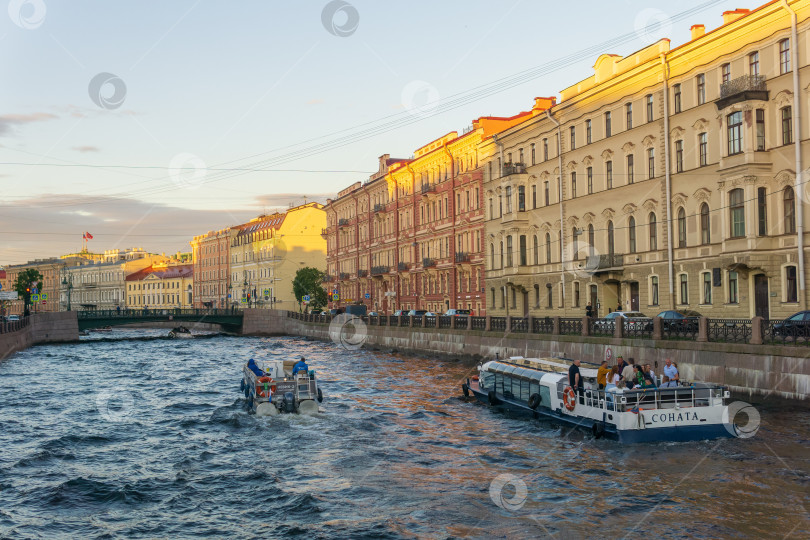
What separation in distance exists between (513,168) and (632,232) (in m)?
→ 13.6

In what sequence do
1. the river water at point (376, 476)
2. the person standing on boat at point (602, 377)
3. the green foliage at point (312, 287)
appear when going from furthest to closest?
the green foliage at point (312, 287)
the person standing on boat at point (602, 377)
the river water at point (376, 476)

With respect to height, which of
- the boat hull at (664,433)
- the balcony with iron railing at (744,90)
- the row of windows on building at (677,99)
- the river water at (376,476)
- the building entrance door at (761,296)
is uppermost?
the row of windows on building at (677,99)

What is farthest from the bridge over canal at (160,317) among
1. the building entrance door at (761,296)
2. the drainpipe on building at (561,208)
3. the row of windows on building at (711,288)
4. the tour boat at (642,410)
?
the tour boat at (642,410)

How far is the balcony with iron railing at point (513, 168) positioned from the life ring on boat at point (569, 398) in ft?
113

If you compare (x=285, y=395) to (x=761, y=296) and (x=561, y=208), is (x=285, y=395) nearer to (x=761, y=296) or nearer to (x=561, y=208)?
(x=761, y=296)

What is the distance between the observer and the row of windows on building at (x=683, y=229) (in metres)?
34.1

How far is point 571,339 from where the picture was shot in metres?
37.4

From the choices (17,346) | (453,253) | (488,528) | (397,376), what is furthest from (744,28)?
(17,346)

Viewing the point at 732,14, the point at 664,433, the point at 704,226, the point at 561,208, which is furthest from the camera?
the point at 561,208

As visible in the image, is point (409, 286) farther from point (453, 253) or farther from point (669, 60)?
point (669, 60)

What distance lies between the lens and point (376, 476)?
18.5 meters

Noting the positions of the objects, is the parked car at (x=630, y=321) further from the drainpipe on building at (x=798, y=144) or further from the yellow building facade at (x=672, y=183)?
the drainpipe on building at (x=798, y=144)

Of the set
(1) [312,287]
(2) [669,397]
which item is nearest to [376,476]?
(2) [669,397]

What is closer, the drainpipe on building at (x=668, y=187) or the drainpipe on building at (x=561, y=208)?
the drainpipe on building at (x=668, y=187)
